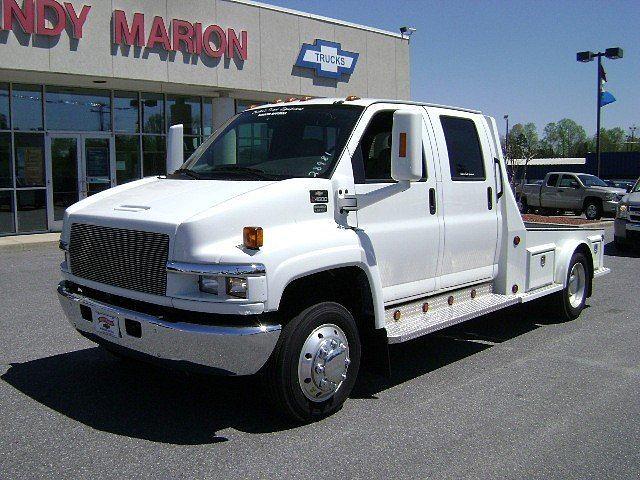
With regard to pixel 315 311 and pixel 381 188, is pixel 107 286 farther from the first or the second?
pixel 381 188

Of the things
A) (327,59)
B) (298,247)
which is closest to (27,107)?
(327,59)

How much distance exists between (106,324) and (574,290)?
5684 mm

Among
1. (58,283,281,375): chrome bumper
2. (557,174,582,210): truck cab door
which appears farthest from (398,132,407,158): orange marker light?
(557,174,582,210): truck cab door

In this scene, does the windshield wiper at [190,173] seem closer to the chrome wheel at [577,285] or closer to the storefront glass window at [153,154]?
the chrome wheel at [577,285]

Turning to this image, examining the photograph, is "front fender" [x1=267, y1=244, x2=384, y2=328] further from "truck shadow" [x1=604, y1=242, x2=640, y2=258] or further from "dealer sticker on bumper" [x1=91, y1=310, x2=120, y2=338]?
"truck shadow" [x1=604, y1=242, x2=640, y2=258]

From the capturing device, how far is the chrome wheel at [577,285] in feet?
27.0

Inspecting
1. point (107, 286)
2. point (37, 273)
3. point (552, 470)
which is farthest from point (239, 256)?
point (37, 273)

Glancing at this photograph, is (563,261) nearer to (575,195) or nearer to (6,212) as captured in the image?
(6,212)

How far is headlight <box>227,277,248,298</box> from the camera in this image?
4.24m

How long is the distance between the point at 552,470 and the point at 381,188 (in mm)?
2311

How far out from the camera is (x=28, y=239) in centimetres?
1627

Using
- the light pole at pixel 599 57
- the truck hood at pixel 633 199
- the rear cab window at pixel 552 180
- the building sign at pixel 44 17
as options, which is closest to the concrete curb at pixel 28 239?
the building sign at pixel 44 17

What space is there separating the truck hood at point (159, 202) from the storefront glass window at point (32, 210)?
1313 centimetres

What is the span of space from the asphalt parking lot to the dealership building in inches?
421
